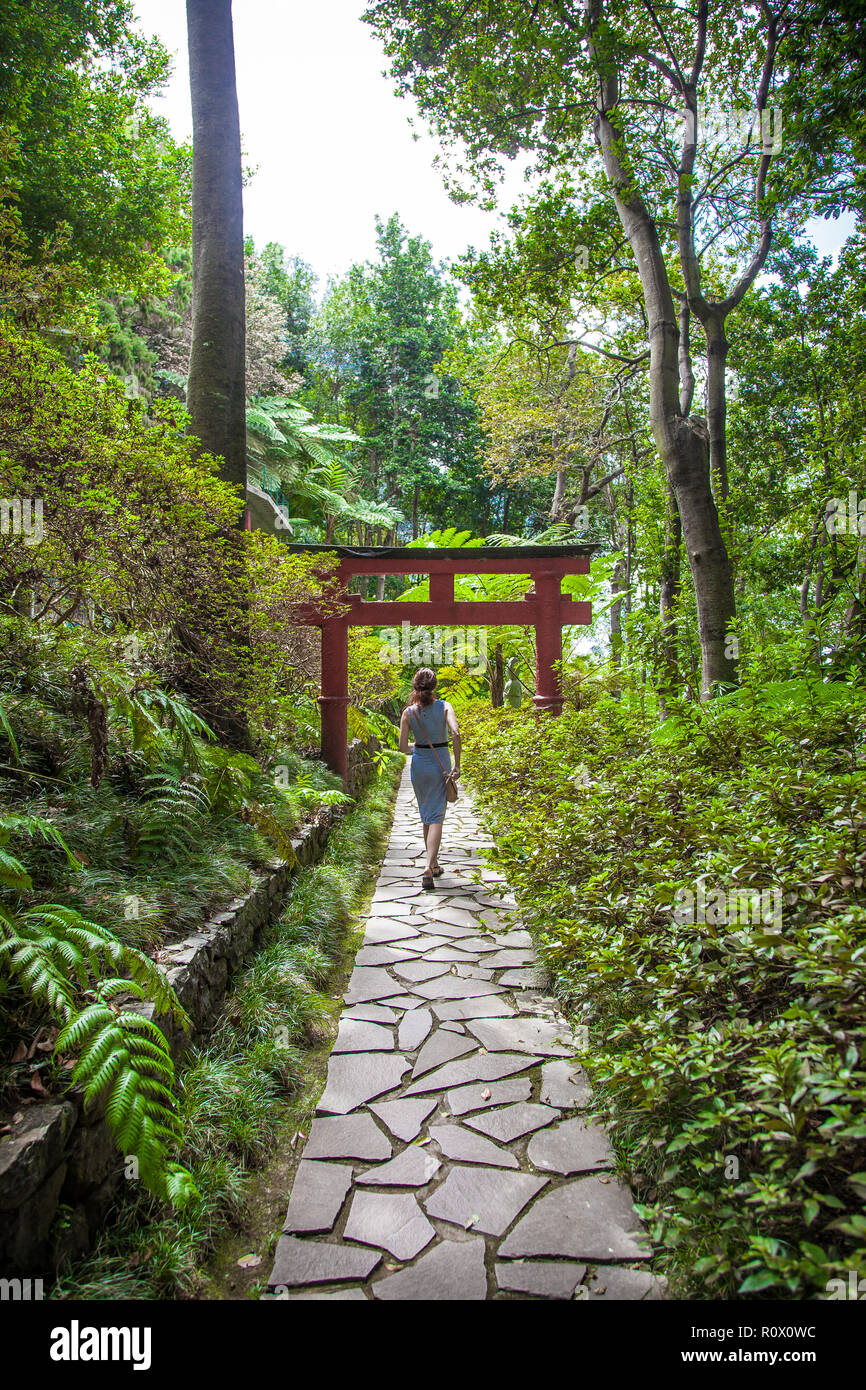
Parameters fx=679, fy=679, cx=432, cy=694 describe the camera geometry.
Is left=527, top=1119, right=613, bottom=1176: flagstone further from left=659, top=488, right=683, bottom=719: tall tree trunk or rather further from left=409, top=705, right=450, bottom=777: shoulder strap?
left=659, top=488, right=683, bottom=719: tall tree trunk

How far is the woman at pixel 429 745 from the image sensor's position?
5.98 metres

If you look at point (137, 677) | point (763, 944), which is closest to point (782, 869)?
point (763, 944)

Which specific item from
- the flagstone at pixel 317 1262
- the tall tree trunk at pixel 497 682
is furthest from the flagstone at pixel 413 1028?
the tall tree trunk at pixel 497 682

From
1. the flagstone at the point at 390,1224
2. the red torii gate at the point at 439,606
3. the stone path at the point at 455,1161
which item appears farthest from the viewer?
the red torii gate at the point at 439,606

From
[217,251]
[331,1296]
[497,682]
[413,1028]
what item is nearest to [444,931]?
[413,1028]

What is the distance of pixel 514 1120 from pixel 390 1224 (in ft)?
2.28

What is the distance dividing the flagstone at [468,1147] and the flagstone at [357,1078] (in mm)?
371

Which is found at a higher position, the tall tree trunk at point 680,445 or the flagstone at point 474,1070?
the tall tree trunk at point 680,445

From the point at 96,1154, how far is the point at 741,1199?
183cm

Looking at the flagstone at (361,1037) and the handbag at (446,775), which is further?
the handbag at (446,775)

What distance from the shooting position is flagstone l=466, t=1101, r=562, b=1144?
103 inches

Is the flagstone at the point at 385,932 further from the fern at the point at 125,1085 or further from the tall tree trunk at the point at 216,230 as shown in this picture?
the tall tree trunk at the point at 216,230

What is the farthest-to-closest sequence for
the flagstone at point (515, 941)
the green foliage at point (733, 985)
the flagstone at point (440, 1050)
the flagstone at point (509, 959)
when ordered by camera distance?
the flagstone at point (515, 941), the flagstone at point (509, 959), the flagstone at point (440, 1050), the green foliage at point (733, 985)
